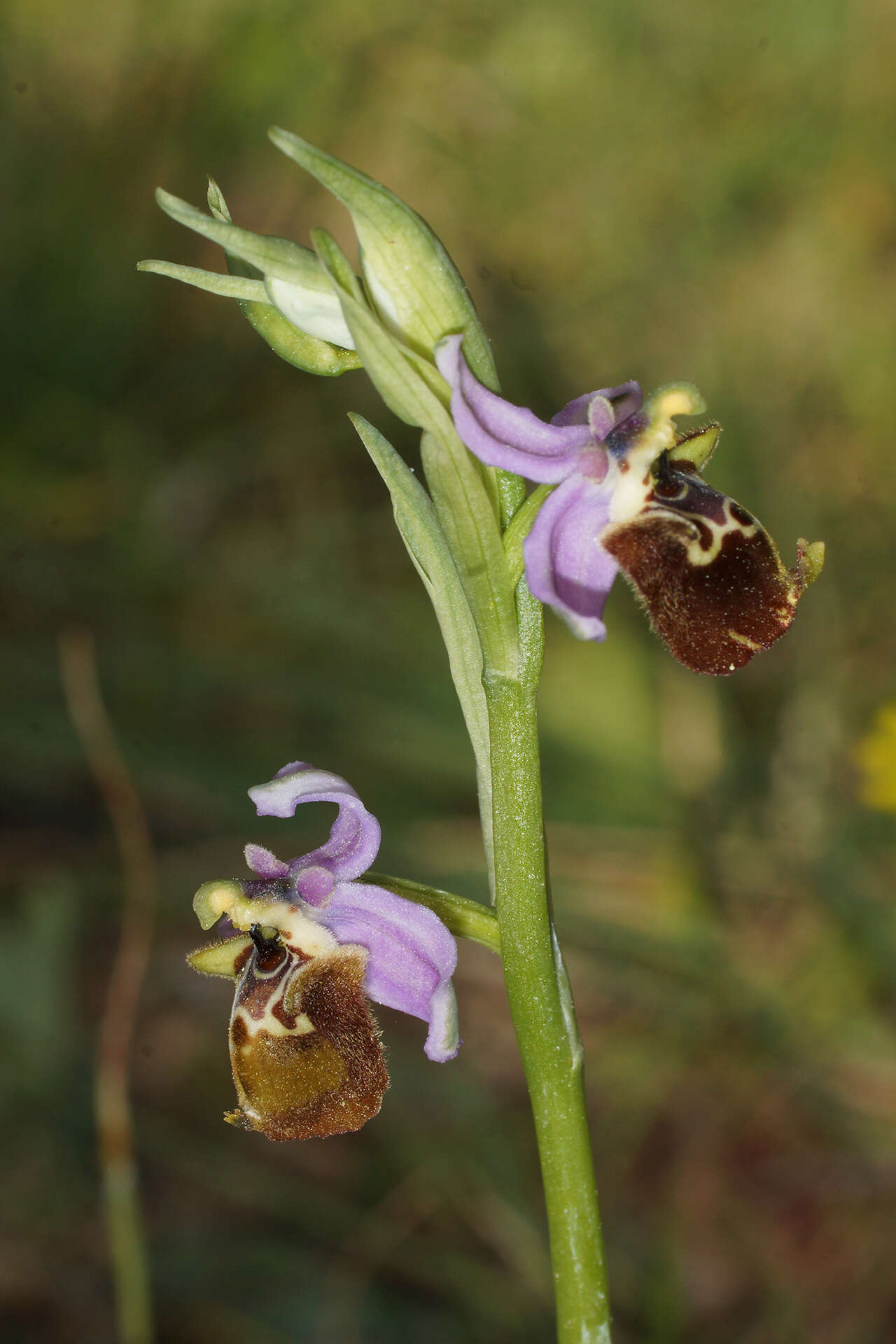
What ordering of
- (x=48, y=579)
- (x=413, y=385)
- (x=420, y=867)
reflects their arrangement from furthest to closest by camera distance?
(x=48, y=579) < (x=420, y=867) < (x=413, y=385)

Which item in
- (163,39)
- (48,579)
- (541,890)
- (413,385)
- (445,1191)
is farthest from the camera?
(163,39)

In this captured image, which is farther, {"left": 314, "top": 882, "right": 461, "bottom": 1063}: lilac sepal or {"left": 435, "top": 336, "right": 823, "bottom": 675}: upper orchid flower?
{"left": 314, "top": 882, "right": 461, "bottom": 1063}: lilac sepal

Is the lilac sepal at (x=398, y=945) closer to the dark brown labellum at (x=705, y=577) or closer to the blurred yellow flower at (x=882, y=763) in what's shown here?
the dark brown labellum at (x=705, y=577)

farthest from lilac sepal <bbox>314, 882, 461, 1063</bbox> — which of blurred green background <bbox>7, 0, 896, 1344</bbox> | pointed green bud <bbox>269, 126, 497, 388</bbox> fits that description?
blurred green background <bbox>7, 0, 896, 1344</bbox>

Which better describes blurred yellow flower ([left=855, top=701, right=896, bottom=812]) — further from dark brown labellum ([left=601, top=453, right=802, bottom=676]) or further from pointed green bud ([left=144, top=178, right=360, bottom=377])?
pointed green bud ([left=144, top=178, right=360, bottom=377])

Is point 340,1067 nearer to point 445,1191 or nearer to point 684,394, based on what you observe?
point 684,394

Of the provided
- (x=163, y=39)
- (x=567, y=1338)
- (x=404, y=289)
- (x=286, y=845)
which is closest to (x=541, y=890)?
(x=567, y=1338)
